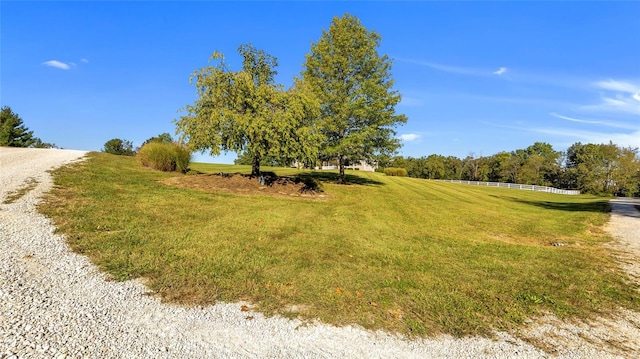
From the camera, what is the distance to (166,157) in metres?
21.1

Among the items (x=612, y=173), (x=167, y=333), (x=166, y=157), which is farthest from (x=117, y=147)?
(x=612, y=173)

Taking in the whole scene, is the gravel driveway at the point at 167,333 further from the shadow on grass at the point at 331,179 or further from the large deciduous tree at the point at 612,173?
the large deciduous tree at the point at 612,173

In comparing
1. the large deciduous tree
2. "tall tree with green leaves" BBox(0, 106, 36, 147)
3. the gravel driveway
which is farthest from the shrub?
the large deciduous tree

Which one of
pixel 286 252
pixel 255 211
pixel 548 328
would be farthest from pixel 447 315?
pixel 255 211

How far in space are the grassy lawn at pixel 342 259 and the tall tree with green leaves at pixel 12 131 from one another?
3961 cm

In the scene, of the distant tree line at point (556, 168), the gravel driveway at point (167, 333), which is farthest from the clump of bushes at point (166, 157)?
the distant tree line at point (556, 168)

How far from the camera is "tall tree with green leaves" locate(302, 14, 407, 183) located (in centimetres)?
2000

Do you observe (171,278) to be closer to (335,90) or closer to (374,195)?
(374,195)

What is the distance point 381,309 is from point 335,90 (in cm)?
1726

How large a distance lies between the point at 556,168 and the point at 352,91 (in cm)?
7663

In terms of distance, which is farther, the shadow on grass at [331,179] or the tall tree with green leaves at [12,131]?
the tall tree with green leaves at [12,131]

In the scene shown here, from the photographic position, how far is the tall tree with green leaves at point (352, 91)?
2000 centimetres

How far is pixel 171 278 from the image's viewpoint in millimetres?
6043

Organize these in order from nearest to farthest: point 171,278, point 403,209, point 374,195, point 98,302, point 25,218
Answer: point 98,302, point 171,278, point 25,218, point 403,209, point 374,195
